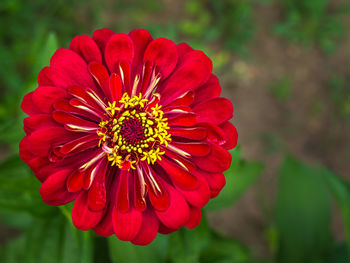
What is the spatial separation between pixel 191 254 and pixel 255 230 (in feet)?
4.58

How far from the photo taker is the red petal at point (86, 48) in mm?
970

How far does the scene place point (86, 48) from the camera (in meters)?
0.98

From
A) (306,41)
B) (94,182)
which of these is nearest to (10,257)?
(94,182)

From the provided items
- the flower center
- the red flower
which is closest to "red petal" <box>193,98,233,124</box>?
the red flower

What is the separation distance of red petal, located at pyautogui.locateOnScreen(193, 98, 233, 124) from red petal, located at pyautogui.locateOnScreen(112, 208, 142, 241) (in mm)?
369

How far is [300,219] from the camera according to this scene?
216 cm

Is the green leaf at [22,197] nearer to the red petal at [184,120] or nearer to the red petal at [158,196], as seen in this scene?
the red petal at [158,196]

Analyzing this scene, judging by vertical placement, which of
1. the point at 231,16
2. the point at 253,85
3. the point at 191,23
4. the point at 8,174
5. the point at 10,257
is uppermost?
the point at 231,16

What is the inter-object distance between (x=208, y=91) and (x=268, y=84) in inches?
74.2

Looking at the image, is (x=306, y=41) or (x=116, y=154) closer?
(x=116, y=154)

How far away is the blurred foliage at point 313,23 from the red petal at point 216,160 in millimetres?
2088

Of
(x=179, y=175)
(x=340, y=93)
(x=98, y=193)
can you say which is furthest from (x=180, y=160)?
(x=340, y=93)

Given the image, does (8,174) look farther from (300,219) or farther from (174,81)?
(300,219)

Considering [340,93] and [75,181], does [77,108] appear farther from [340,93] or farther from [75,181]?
[340,93]
